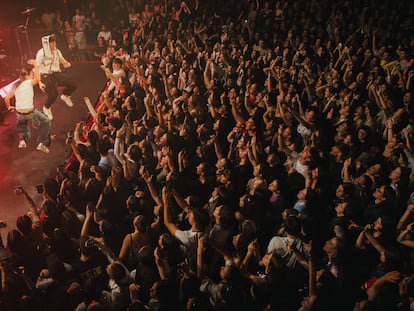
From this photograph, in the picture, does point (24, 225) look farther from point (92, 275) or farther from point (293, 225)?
point (293, 225)

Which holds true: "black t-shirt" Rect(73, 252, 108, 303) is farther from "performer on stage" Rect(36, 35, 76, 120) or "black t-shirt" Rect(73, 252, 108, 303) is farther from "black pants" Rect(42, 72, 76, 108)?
"black pants" Rect(42, 72, 76, 108)

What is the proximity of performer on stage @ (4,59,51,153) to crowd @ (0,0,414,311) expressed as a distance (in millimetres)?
1415

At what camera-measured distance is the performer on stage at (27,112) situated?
6729mm

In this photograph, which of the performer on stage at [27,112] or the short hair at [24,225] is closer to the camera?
the short hair at [24,225]

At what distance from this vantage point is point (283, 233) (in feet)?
11.7

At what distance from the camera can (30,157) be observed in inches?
279

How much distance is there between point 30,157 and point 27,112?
0.84m

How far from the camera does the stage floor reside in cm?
596

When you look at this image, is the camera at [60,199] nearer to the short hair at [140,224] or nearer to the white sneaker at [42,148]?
the short hair at [140,224]

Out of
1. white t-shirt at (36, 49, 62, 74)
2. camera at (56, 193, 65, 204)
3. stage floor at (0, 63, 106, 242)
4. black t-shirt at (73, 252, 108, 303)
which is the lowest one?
stage floor at (0, 63, 106, 242)

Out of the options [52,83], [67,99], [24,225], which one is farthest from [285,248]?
[67,99]

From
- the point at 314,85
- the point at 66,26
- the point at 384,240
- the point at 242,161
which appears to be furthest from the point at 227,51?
the point at 66,26

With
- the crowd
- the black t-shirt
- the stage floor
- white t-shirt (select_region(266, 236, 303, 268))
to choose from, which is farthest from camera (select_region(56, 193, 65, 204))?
white t-shirt (select_region(266, 236, 303, 268))

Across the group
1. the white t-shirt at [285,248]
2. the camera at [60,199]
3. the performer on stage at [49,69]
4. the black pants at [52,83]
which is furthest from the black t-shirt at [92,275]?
the black pants at [52,83]
